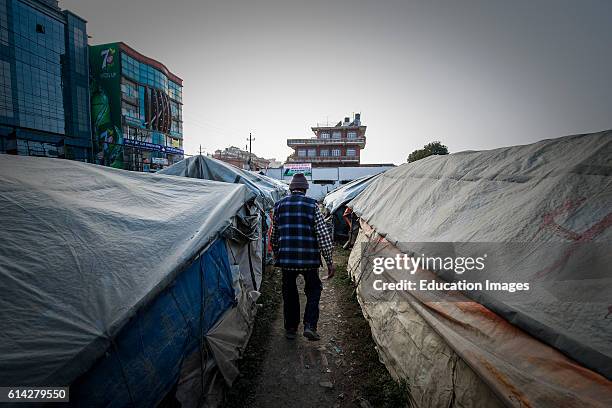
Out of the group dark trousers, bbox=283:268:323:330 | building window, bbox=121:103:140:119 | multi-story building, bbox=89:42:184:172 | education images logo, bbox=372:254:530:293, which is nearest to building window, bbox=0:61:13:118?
multi-story building, bbox=89:42:184:172

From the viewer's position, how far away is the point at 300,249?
370 cm

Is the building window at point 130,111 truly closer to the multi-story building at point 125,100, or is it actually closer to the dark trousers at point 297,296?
the multi-story building at point 125,100

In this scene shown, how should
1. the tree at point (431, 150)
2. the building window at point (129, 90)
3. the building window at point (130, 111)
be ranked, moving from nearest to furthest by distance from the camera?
the building window at point (129, 90) → the building window at point (130, 111) → the tree at point (431, 150)

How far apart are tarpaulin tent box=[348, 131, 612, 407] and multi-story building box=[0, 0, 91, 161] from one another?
56.9 feet

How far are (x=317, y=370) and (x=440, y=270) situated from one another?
2.03 m

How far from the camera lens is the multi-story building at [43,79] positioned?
14766 millimetres

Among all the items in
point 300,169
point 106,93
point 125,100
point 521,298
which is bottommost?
point 521,298

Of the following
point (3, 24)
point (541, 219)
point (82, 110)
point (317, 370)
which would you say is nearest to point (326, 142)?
point (82, 110)

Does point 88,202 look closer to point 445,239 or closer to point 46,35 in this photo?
point 445,239

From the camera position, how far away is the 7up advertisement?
28484 mm

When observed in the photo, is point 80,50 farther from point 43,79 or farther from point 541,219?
point 541,219

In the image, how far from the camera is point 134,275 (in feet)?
5.91

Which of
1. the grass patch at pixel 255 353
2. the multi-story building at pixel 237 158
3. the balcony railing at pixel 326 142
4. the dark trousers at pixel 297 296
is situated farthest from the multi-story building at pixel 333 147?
the dark trousers at pixel 297 296

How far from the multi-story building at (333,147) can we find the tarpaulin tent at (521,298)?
46.0 m
